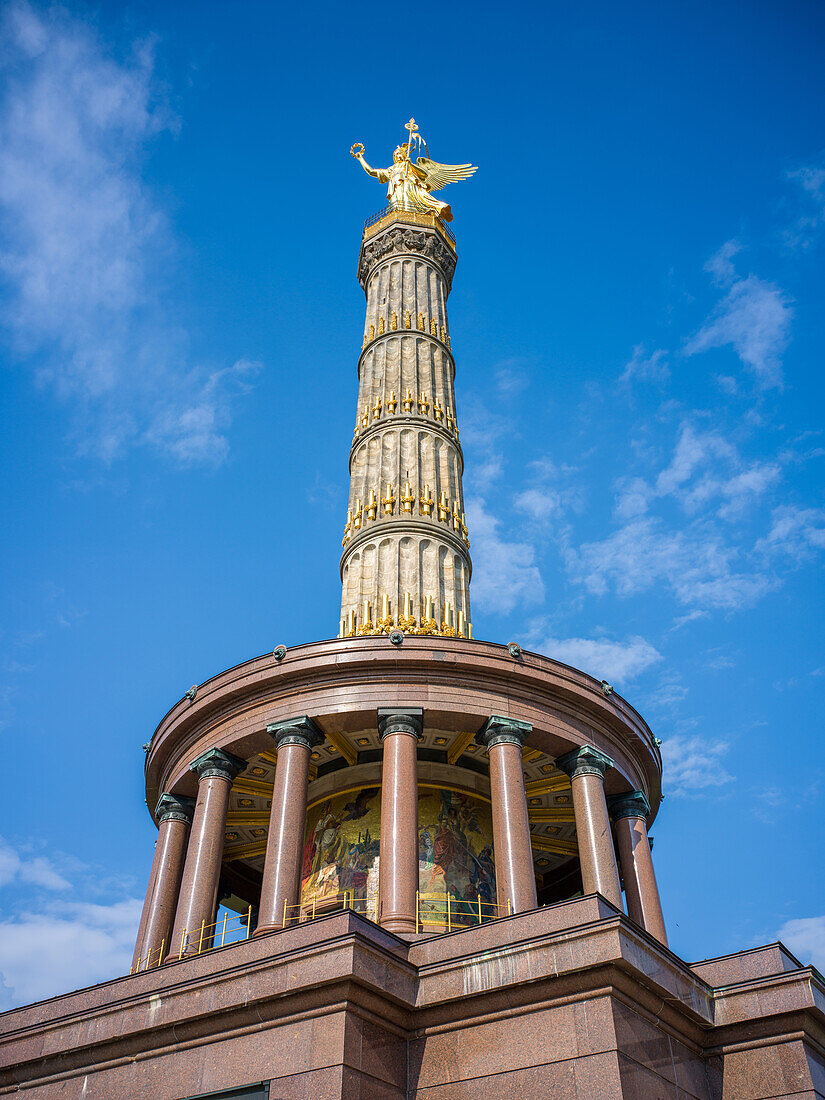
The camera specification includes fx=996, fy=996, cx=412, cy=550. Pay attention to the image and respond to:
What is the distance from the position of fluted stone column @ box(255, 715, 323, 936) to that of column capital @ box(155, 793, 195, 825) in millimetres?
3687

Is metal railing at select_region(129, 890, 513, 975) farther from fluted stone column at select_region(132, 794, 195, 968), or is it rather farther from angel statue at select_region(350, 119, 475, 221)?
angel statue at select_region(350, 119, 475, 221)

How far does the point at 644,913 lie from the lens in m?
22.2

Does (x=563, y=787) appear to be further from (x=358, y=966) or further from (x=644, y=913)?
(x=358, y=966)

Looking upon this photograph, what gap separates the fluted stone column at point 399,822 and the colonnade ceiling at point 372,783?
6.49ft

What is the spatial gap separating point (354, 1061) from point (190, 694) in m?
11.4

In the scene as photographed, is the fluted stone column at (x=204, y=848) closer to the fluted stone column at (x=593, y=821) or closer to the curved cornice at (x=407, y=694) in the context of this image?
the curved cornice at (x=407, y=694)

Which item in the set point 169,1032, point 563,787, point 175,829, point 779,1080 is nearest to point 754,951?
point 779,1080

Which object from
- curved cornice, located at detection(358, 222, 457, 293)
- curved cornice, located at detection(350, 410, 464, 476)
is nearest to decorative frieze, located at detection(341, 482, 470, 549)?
curved cornice, located at detection(350, 410, 464, 476)

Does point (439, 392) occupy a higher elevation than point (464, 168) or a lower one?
lower

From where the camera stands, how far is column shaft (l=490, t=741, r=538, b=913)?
63.4ft

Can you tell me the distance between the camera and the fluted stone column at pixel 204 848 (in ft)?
66.2

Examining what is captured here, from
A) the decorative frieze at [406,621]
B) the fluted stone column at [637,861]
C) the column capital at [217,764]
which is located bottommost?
the fluted stone column at [637,861]

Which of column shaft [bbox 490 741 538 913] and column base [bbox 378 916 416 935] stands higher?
column shaft [bbox 490 741 538 913]

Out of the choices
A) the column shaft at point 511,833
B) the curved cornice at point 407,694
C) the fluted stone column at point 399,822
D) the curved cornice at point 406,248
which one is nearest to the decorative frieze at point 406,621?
the curved cornice at point 407,694
